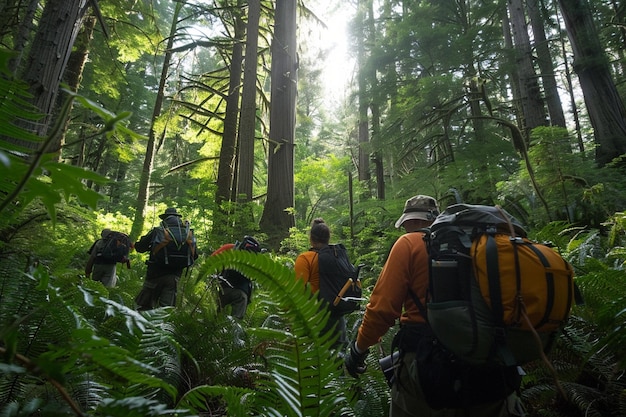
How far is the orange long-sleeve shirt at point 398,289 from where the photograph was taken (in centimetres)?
215

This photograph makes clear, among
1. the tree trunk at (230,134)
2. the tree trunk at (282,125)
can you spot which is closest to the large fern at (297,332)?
the tree trunk at (282,125)

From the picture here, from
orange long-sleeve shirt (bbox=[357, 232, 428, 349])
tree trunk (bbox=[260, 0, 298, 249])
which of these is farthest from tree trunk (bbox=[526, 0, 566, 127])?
orange long-sleeve shirt (bbox=[357, 232, 428, 349])

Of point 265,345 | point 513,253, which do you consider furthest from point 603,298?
point 265,345

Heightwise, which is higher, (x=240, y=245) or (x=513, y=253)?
(x=240, y=245)

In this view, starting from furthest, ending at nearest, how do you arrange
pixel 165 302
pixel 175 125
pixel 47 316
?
1. pixel 175 125
2. pixel 165 302
3. pixel 47 316

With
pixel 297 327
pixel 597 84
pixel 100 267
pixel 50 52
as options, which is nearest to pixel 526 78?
pixel 597 84

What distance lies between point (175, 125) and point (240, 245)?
7.16 meters

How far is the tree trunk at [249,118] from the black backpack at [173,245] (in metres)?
2.38

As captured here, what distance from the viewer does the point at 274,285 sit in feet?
4.44

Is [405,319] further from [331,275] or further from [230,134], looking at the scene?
[230,134]

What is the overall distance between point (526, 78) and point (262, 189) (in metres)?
10.9

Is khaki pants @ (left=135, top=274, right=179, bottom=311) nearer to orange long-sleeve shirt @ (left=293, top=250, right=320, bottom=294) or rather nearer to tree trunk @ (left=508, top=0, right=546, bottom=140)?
orange long-sleeve shirt @ (left=293, top=250, right=320, bottom=294)

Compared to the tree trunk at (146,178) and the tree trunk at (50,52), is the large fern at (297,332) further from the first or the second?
the tree trunk at (146,178)

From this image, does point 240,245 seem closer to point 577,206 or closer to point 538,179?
point 538,179
